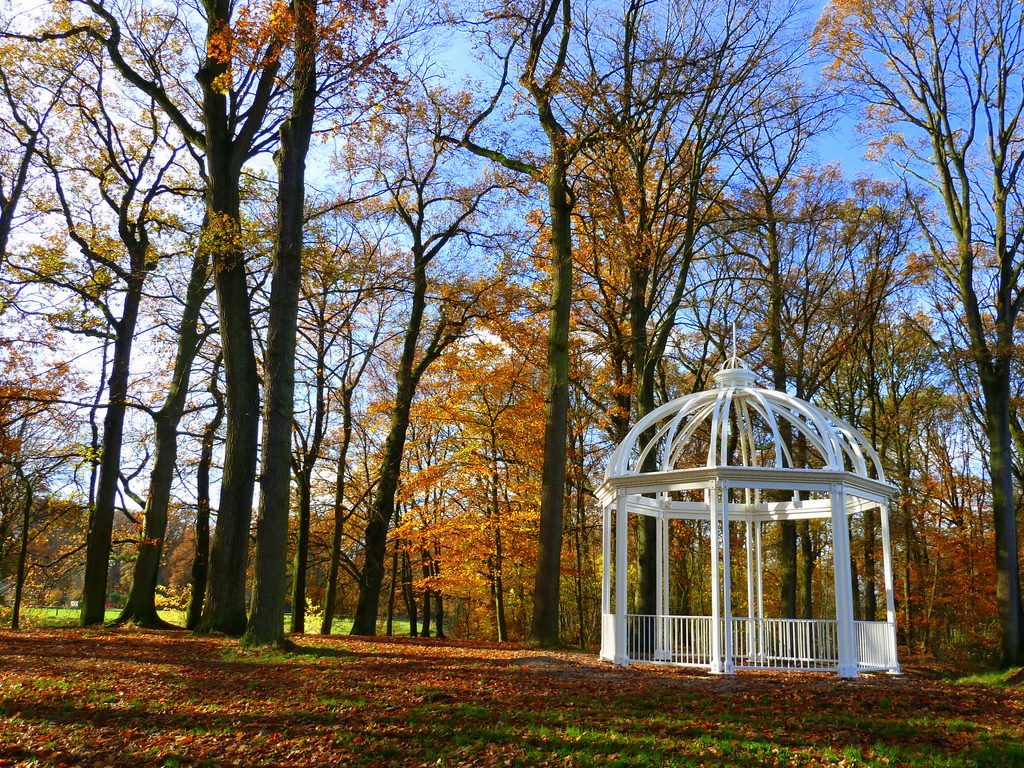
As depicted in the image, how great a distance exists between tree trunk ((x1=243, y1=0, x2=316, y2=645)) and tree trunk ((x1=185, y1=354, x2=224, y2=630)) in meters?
7.46

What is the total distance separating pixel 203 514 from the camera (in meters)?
18.7

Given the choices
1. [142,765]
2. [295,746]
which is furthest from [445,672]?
[142,765]

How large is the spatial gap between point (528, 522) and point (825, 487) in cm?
1168

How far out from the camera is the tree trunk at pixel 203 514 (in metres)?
17.8

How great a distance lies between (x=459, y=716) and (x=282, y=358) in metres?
6.22

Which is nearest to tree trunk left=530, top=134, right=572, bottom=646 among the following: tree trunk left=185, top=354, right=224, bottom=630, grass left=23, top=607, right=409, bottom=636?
tree trunk left=185, top=354, right=224, bottom=630

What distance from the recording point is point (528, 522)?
2186 cm

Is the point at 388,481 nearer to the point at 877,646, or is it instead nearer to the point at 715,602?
the point at 715,602

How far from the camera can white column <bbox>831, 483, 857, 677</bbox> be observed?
10.8 m

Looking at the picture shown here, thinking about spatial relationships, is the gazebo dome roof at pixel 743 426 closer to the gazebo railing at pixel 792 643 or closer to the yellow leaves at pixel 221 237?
the gazebo railing at pixel 792 643

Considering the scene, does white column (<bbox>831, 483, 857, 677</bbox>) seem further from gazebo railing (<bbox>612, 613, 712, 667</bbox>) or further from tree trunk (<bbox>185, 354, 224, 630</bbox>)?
tree trunk (<bbox>185, 354, 224, 630</bbox>)

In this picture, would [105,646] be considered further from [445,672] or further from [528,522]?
[528,522]

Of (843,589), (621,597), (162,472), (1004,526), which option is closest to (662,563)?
(621,597)

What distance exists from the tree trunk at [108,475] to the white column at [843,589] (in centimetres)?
1316
